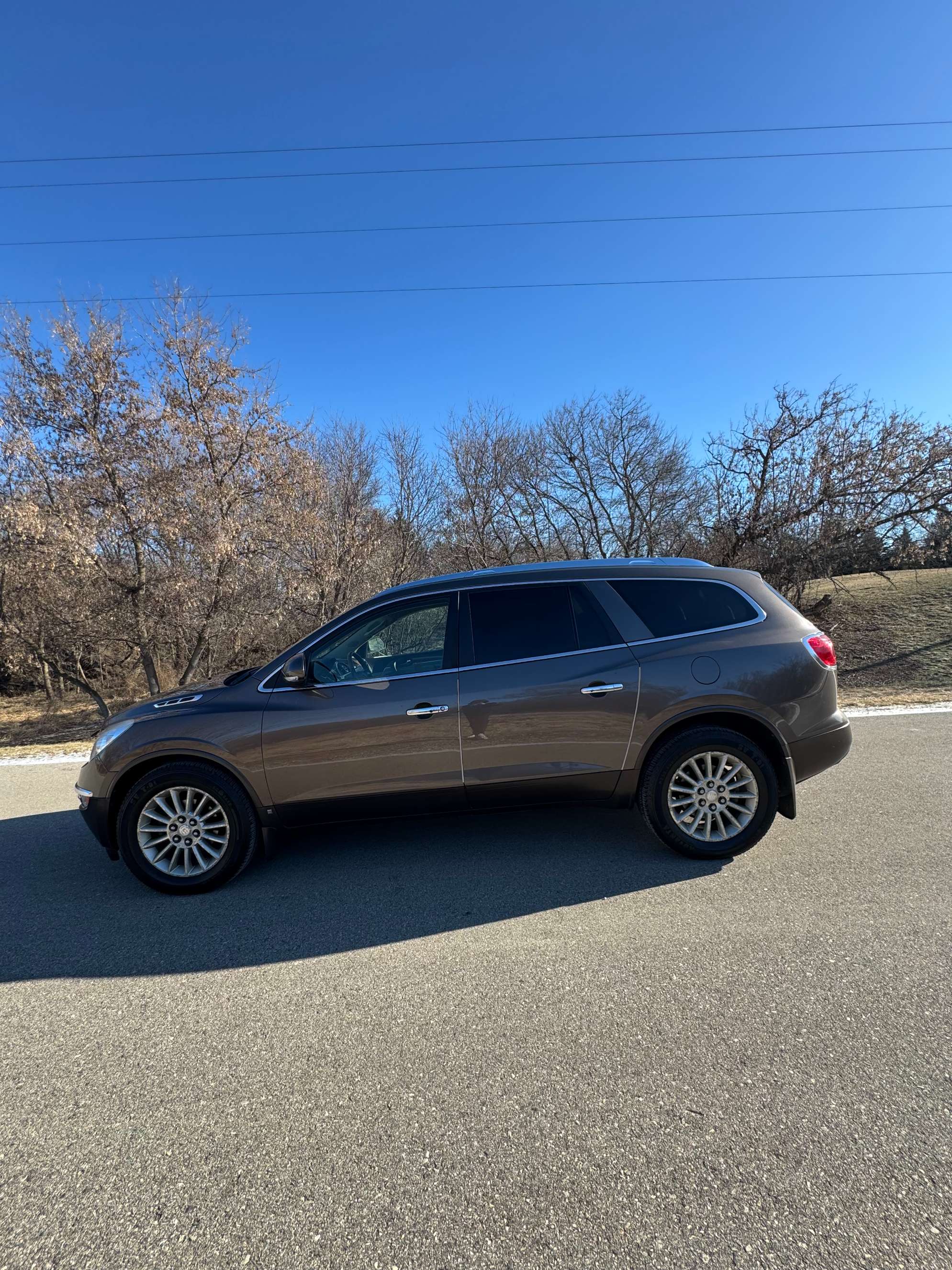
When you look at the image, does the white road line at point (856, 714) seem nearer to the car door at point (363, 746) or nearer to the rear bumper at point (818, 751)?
the rear bumper at point (818, 751)

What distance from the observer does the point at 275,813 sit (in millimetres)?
4027

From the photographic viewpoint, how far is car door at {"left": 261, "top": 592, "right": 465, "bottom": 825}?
13.0 ft

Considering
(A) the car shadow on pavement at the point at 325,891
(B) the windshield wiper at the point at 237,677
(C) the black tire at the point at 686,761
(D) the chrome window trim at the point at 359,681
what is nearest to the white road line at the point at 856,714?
(A) the car shadow on pavement at the point at 325,891

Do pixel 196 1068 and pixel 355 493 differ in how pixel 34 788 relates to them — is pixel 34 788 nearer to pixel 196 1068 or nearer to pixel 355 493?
pixel 196 1068

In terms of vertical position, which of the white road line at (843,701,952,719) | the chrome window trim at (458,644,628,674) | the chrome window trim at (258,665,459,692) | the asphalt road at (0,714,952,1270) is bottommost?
the asphalt road at (0,714,952,1270)

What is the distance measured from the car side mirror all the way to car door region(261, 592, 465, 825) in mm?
36

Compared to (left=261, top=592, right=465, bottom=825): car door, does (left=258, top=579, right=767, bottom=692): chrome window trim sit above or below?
above

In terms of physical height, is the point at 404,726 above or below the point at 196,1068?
above

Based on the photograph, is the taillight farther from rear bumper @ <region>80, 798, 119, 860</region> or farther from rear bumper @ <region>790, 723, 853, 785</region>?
rear bumper @ <region>80, 798, 119, 860</region>

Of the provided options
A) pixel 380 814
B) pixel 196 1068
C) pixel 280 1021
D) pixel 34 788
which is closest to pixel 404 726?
pixel 380 814

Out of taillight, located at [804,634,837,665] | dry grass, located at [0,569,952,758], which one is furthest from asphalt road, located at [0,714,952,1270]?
dry grass, located at [0,569,952,758]

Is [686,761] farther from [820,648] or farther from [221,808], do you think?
[221,808]

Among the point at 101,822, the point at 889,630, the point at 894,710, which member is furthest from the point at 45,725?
the point at 889,630

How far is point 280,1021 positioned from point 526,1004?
3.41 feet
